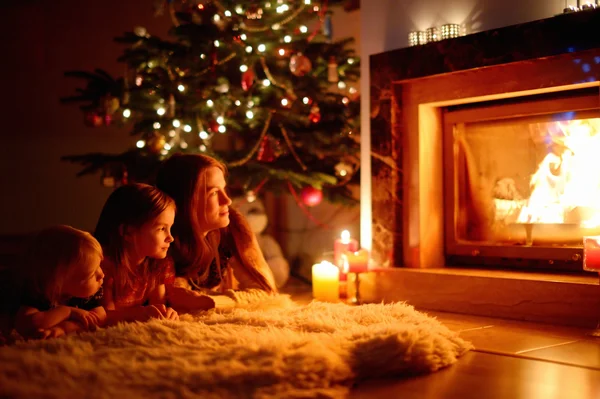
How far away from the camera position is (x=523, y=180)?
8.04 feet

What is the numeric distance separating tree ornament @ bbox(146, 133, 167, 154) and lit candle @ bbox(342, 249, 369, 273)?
40.0 inches

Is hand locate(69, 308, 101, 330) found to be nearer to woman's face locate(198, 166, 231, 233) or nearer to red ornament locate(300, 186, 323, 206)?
woman's face locate(198, 166, 231, 233)

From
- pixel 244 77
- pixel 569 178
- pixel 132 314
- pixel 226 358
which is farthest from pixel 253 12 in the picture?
pixel 226 358

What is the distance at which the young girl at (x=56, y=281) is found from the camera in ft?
5.24

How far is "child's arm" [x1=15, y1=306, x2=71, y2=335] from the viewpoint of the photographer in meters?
1.60

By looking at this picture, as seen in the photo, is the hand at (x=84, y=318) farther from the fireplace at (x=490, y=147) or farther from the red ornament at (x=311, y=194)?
the red ornament at (x=311, y=194)

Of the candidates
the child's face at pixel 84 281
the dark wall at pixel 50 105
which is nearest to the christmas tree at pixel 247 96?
the child's face at pixel 84 281

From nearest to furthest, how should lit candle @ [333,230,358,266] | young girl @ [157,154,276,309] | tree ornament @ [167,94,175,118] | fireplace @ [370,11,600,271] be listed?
young girl @ [157,154,276,309]
fireplace @ [370,11,600,271]
lit candle @ [333,230,358,266]
tree ornament @ [167,94,175,118]

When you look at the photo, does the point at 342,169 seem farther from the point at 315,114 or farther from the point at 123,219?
the point at 123,219

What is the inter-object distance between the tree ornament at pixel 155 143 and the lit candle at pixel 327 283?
3.09ft

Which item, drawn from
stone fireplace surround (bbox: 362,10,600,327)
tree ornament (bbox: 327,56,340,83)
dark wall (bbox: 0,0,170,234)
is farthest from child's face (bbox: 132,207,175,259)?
dark wall (bbox: 0,0,170,234)

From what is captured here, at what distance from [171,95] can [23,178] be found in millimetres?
2539

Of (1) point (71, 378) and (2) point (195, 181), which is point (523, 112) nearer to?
(2) point (195, 181)

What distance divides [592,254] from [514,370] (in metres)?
0.63
